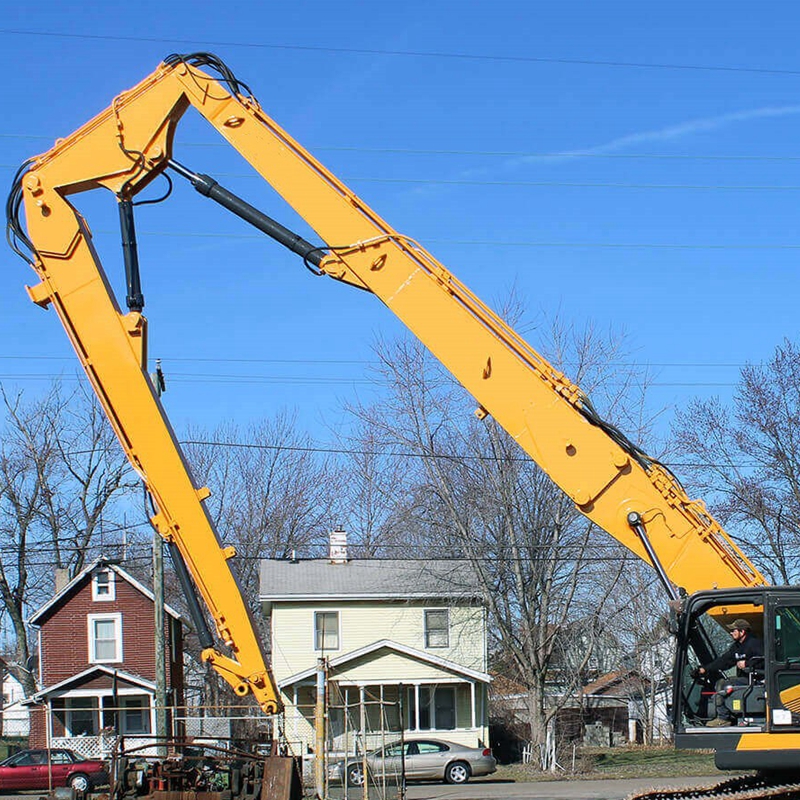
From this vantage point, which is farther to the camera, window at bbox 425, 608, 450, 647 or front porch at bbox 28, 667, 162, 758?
window at bbox 425, 608, 450, 647

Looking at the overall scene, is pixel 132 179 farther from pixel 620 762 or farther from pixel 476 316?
pixel 620 762

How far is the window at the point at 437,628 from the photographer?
3859 cm

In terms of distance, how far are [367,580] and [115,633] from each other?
8.78 m

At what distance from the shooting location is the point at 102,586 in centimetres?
3909

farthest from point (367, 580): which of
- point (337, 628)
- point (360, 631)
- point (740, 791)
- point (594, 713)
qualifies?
point (740, 791)

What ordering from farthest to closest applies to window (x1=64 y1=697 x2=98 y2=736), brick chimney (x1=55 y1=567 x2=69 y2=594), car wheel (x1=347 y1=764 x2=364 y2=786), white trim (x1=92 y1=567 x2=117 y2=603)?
1. brick chimney (x1=55 y1=567 x2=69 y2=594)
2. white trim (x1=92 y1=567 x2=117 y2=603)
3. window (x1=64 y1=697 x2=98 y2=736)
4. car wheel (x1=347 y1=764 x2=364 y2=786)

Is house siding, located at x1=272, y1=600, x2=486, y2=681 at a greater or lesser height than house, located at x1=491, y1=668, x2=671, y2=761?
greater

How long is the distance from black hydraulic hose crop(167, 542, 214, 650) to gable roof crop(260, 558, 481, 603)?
25112mm

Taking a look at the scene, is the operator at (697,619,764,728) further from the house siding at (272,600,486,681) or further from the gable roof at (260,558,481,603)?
the house siding at (272,600,486,681)

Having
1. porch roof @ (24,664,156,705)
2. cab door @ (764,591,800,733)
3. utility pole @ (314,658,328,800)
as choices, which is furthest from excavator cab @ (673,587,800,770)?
porch roof @ (24,664,156,705)

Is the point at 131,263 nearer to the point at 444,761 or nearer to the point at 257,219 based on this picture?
the point at 257,219

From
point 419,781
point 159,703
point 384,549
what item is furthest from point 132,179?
point 384,549

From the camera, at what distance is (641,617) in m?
38.1

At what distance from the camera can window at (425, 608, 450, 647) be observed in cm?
3859
